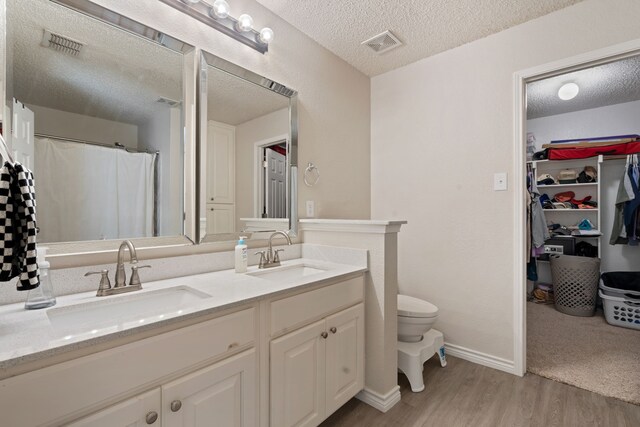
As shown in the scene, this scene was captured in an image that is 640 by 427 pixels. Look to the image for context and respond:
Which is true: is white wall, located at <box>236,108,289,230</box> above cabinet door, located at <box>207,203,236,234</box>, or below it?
above

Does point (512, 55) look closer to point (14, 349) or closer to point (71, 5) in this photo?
point (71, 5)

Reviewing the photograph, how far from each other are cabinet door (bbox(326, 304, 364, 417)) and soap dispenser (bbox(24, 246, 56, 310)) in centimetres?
109

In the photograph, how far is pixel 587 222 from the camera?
3.55m

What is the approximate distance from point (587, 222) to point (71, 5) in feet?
16.1

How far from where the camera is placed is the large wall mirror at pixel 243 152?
1.62 meters

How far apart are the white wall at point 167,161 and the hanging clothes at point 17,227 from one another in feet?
1.92

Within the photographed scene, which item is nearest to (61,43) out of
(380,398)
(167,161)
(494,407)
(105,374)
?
(167,161)

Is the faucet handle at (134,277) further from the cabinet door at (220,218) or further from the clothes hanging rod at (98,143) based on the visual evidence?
the clothes hanging rod at (98,143)

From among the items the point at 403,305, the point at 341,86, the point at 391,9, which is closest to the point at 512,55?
the point at 391,9

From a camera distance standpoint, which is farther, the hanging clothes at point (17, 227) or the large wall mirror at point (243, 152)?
the large wall mirror at point (243, 152)

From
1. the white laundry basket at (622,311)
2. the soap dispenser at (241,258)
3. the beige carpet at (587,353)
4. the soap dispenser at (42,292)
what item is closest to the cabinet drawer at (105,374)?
the soap dispenser at (42,292)

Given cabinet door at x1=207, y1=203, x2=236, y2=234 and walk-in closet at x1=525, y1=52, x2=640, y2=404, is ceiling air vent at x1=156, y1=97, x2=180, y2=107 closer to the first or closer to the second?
cabinet door at x1=207, y1=203, x2=236, y2=234

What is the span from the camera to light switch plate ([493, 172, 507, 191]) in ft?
6.78

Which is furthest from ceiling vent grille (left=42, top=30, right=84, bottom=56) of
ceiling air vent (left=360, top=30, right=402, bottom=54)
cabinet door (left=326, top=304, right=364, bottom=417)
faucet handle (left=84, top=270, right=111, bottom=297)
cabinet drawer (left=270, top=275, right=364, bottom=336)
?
ceiling air vent (left=360, top=30, right=402, bottom=54)
